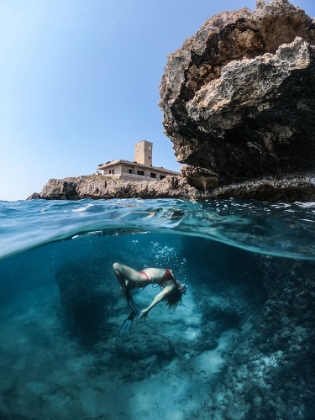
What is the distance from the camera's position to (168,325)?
729cm

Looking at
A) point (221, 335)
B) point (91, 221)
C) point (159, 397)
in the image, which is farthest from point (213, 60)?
point (159, 397)

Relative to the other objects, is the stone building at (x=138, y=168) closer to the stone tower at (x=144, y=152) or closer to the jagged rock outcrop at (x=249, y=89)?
Answer: the stone tower at (x=144, y=152)

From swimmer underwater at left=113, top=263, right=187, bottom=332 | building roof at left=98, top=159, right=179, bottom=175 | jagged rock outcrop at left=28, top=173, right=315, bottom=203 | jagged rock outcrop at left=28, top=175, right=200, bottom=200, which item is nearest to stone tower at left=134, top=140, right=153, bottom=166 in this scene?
building roof at left=98, top=159, right=179, bottom=175

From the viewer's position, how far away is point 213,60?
6.25 meters

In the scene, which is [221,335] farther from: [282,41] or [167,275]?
[282,41]

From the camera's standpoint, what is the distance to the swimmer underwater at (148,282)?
5.64 metres

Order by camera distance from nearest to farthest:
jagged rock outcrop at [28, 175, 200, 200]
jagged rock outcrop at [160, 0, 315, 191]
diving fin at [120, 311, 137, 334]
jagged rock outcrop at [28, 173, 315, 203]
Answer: jagged rock outcrop at [160, 0, 315, 191] < diving fin at [120, 311, 137, 334] < jagged rock outcrop at [28, 173, 315, 203] < jagged rock outcrop at [28, 175, 200, 200]

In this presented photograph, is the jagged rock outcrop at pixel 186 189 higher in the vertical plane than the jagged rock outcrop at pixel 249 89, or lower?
lower

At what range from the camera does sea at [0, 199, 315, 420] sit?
4.98m

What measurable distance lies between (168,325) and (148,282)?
2.19 metres

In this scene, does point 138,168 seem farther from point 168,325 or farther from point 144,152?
point 168,325

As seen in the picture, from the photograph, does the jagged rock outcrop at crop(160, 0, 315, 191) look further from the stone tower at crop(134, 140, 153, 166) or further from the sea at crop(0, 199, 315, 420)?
the stone tower at crop(134, 140, 153, 166)

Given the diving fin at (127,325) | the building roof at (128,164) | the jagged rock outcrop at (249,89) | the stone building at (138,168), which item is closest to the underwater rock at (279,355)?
the diving fin at (127,325)

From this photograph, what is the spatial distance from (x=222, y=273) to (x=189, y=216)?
4.39m
